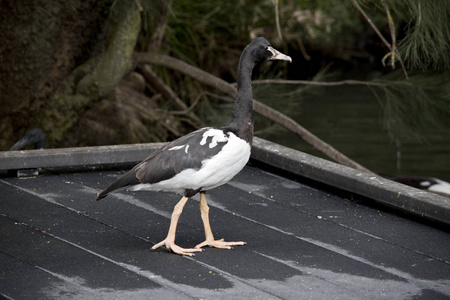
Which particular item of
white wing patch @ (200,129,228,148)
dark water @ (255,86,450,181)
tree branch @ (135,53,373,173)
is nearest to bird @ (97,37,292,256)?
white wing patch @ (200,129,228,148)

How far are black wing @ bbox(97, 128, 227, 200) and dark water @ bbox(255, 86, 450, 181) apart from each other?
4.90m

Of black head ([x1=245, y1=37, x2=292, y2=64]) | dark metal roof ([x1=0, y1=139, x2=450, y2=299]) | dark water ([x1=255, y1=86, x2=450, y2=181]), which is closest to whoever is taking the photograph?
dark metal roof ([x1=0, y1=139, x2=450, y2=299])

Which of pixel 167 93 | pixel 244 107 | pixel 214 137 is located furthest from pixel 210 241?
pixel 167 93

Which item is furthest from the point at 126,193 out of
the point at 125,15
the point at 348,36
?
the point at 348,36

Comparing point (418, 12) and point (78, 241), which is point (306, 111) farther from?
point (78, 241)

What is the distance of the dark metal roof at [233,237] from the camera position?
310 centimetres

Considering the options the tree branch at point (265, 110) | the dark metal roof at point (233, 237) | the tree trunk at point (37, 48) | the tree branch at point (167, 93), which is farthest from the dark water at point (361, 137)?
the dark metal roof at point (233, 237)

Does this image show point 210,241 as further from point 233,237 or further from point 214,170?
point 214,170

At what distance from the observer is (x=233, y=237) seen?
3.83 meters

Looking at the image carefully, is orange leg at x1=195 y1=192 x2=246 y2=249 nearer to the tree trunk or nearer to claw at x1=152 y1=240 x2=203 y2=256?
claw at x1=152 y1=240 x2=203 y2=256

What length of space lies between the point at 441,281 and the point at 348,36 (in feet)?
48.9

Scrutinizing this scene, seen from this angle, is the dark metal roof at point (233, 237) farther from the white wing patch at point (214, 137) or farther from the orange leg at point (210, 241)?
the white wing patch at point (214, 137)

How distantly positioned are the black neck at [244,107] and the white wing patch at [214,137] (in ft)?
0.24

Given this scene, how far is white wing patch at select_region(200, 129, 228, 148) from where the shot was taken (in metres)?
3.65
